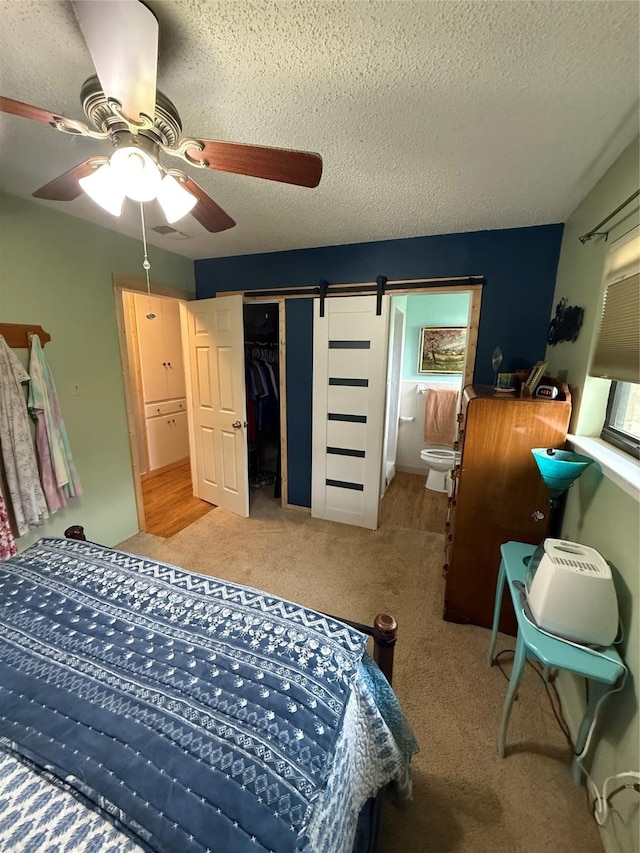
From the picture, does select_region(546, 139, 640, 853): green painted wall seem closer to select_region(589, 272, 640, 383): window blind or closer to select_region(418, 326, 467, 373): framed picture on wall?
select_region(589, 272, 640, 383): window blind

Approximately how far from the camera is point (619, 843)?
1017mm

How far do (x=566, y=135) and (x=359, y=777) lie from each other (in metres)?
2.32

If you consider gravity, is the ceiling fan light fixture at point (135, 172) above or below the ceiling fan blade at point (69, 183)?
below

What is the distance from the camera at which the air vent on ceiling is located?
2.41 m

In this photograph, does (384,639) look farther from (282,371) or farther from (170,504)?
(170,504)

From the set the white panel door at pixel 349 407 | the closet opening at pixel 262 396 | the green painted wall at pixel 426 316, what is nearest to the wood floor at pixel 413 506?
the white panel door at pixel 349 407

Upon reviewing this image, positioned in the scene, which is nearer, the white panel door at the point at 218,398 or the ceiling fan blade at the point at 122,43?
the ceiling fan blade at the point at 122,43

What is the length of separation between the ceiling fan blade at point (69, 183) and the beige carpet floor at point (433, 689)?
2.27 m

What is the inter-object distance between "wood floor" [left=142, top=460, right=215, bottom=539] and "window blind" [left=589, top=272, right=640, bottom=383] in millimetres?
3139

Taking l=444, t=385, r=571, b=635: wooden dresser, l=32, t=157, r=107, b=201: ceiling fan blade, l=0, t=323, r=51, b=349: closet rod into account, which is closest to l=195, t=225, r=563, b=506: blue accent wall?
l=444, t=385, r=571, b=635: wooden dresser

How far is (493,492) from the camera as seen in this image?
1.84m

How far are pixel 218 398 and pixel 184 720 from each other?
2.70 meters

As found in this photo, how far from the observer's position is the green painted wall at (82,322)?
6.64 ft

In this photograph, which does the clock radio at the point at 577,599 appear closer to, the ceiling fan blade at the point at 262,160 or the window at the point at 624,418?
the window at the point at 624,418
